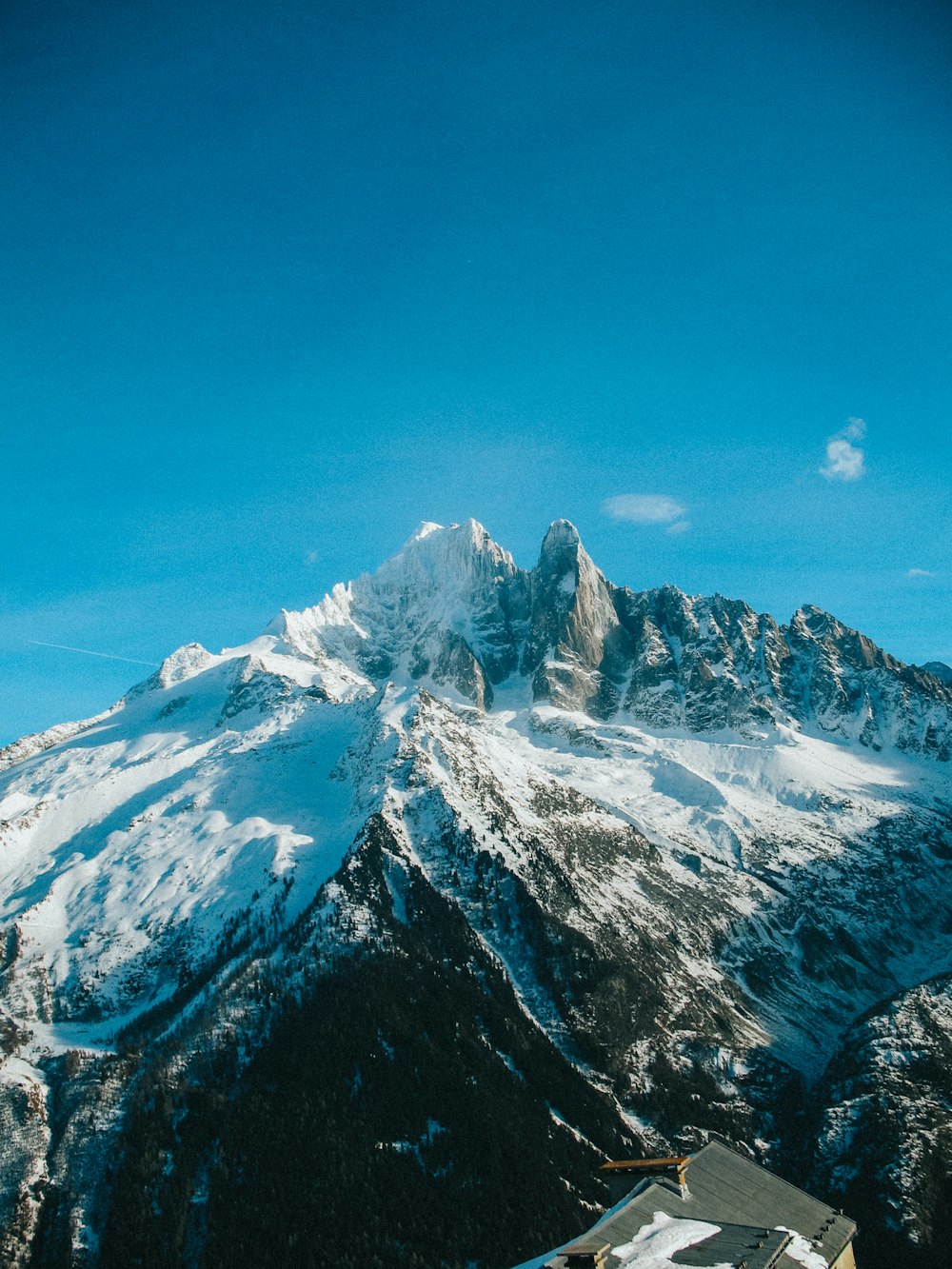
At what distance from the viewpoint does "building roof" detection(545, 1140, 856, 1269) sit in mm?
41969

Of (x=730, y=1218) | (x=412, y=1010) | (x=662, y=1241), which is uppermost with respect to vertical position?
(x=662, y=1241)

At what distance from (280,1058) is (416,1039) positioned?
→ 773 inches

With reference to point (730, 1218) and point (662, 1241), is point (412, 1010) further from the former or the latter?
point (662, 1241)

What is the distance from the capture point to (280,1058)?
105m

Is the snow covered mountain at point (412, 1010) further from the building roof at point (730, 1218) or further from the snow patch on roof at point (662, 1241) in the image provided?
the snow patch on roof at point (662, 1241)

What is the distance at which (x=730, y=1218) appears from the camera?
161 feet

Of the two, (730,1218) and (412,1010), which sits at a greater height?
(730,1218)

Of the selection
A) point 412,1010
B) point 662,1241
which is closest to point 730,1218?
point 662,1241

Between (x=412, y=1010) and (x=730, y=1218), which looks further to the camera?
(x=412, y=1010)

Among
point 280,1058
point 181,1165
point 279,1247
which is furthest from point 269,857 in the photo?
point 279,1247

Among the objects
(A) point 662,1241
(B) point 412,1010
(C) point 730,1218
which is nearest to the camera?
(A) point 662,1241

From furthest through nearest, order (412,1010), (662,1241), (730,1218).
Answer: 1. (412,1010)
2. (730,1218)
3. (662,1241)

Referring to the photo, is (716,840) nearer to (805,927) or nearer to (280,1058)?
(805,927)

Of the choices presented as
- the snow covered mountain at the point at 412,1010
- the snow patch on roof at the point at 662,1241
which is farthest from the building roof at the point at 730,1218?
the snow covered mountain at the point at 412,1010
